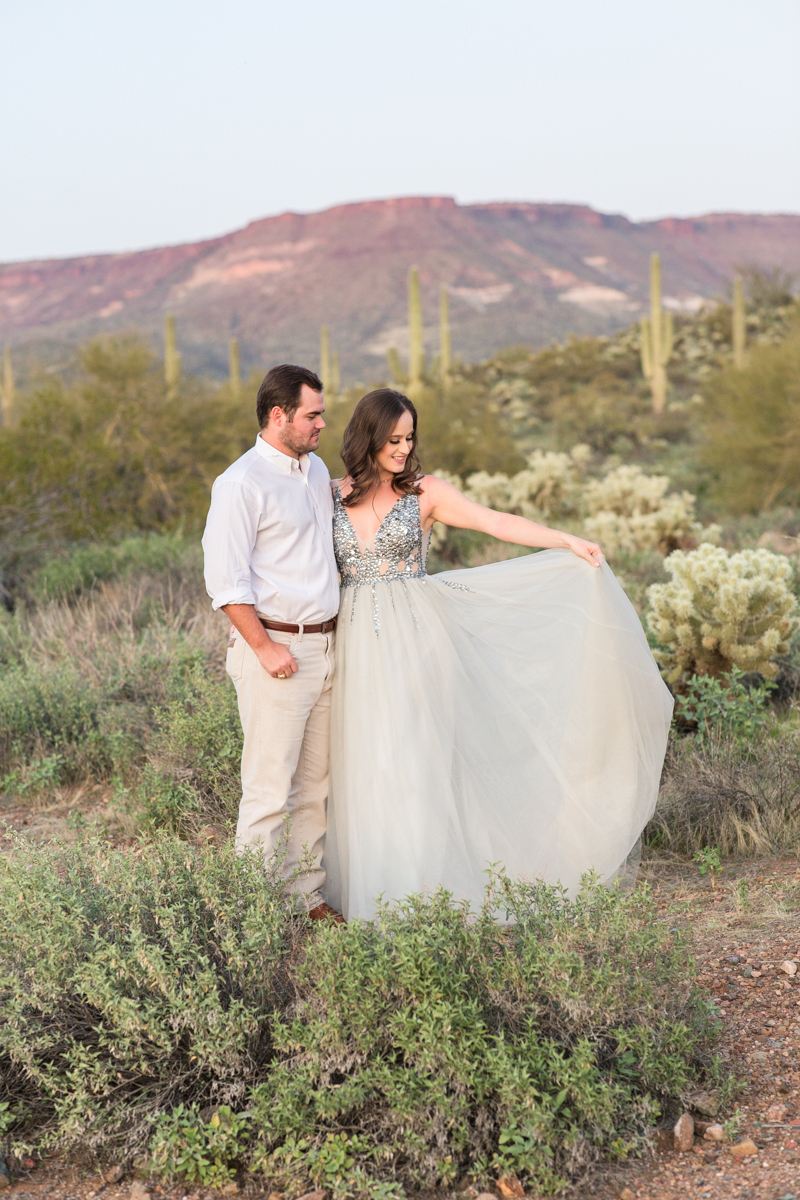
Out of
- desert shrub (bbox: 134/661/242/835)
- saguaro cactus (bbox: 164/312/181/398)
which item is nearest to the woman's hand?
desert shrub (bbox: 134/661/242/835)

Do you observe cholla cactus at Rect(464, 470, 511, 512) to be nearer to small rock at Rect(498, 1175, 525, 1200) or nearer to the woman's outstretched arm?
the woman's outstretched arm

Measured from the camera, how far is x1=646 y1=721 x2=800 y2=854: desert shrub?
171 inches

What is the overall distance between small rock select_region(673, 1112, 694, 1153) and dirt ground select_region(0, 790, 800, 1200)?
0.07 feet

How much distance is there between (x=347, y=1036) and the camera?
2555mm

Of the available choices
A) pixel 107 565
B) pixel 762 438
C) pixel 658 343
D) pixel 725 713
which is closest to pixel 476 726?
pixel 725 713

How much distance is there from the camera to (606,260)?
12044cm

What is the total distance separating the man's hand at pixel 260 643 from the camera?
336 cm

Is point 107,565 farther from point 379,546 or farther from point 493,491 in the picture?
point 379,546

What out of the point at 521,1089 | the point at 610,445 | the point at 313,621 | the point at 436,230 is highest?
the point at 436,230

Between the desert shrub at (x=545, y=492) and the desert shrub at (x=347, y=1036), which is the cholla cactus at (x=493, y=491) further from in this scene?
the desert shrub at (x=347, y=1036)

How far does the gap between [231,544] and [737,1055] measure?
6.96 feet

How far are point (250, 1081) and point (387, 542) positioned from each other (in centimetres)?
185

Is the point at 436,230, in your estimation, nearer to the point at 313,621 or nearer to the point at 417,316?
the point at 417,316

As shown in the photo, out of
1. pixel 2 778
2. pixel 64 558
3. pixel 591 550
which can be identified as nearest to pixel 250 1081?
pixel 591 550
